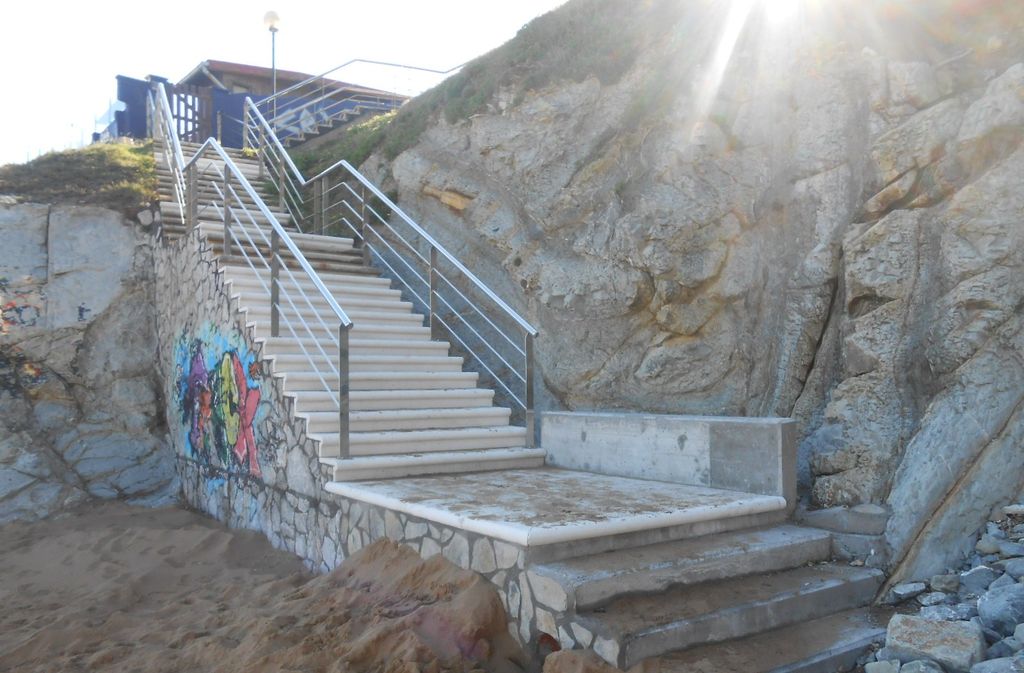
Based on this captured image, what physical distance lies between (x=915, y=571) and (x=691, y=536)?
113cm

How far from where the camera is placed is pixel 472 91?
336 inches

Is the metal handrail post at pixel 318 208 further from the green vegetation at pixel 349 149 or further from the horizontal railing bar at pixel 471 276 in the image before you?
the horizontal railing bar at pixel 471 276

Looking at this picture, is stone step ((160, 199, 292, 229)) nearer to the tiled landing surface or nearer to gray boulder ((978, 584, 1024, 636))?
the tiled landing surface

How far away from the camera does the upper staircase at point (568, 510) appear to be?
3332 mm

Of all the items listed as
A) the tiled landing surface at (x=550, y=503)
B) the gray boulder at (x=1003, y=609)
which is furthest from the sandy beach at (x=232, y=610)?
the gray boulder at (x=1003, y=609)

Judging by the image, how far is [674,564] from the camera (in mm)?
3646

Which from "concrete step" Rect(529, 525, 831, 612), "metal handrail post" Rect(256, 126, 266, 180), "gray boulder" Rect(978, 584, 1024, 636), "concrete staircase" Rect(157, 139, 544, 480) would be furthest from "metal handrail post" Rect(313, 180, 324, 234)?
"gray boulder" Rect(978, 584, 1024, 636)

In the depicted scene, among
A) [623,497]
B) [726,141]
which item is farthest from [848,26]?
[623,497]

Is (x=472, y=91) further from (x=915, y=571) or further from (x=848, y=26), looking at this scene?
(x=915, y=571)

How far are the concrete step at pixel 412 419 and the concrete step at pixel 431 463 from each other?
33cm

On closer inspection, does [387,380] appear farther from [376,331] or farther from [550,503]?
[550,503]

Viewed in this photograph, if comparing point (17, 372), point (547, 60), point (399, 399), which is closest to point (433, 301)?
point (399, 399)

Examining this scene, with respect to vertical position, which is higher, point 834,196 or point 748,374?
point 834,196

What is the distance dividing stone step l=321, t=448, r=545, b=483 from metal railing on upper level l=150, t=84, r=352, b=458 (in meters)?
0.13
